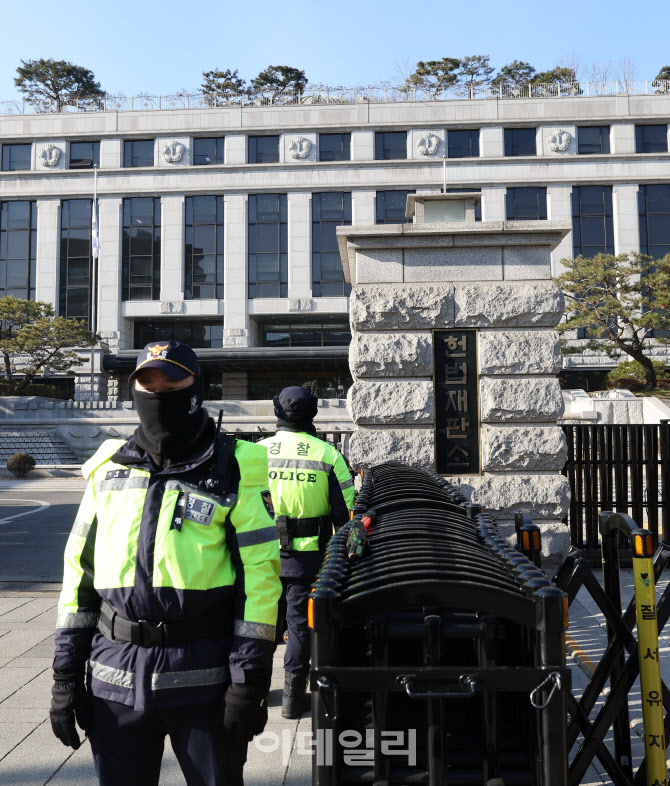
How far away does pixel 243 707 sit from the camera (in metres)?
2.22

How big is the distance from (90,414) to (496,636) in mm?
31298

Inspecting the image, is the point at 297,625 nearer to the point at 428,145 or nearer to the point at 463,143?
the point at 428,145

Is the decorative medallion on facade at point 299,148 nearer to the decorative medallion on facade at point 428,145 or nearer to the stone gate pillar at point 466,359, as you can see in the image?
the decorative medallion on facade at point 428,145

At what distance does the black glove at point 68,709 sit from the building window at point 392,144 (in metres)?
42.5

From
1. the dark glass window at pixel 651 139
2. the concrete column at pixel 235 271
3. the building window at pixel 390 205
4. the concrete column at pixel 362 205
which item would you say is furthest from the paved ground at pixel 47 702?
the dark glass window at pixel 651 139

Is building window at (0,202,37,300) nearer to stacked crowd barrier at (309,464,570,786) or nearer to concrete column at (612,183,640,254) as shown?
concrete column at (612,183,640,254)

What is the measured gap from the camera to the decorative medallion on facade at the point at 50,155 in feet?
140

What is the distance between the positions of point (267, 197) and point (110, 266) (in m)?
11.2

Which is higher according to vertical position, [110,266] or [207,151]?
[207,151]

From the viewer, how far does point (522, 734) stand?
7.23ft

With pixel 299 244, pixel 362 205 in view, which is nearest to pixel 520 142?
pixel 362 205

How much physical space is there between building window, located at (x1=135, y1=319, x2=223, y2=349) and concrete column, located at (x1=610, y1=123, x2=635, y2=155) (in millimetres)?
27662

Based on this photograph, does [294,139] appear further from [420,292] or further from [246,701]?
[246,701]

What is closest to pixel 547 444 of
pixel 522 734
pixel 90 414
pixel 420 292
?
pixel 420 292
